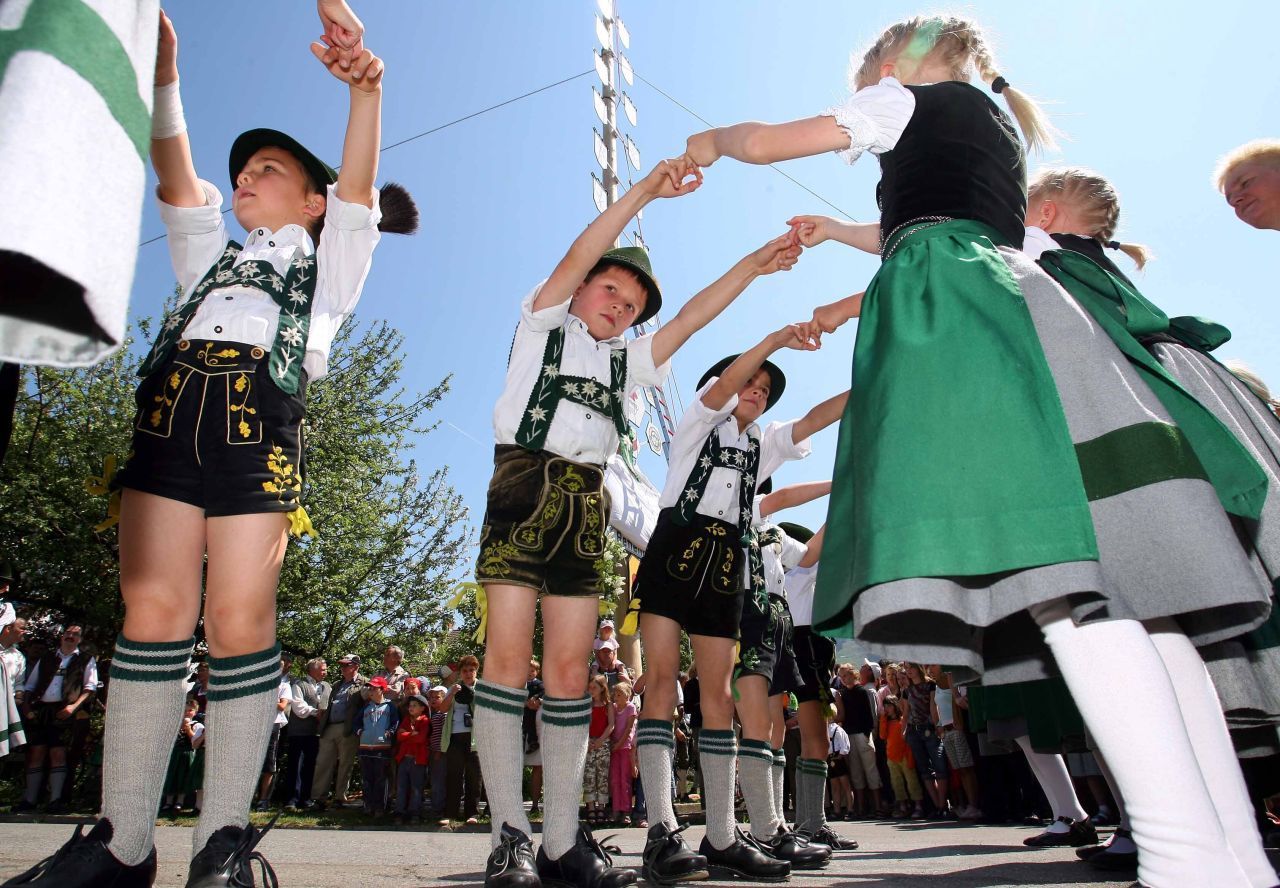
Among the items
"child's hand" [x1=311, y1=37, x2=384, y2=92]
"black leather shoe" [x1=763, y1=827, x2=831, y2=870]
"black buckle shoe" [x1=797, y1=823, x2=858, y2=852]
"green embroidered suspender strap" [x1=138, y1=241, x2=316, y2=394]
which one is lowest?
"black buckle shoe" [x1=797, y1=823, x2=858, y2=852]

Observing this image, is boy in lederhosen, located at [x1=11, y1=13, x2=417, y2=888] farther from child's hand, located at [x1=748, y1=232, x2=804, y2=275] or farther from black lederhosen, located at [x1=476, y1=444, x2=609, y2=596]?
child's hand, located at [x1=748, y1=232, x2=804, y2=275]

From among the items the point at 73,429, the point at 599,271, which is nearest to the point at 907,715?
the point at 599,271

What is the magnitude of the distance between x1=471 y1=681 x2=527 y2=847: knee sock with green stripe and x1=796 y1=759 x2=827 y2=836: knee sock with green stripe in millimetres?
3688

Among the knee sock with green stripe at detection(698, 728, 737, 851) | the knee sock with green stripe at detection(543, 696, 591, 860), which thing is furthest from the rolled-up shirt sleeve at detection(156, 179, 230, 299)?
the knee sock with green stripe at detection(698, 728, 737, 851)

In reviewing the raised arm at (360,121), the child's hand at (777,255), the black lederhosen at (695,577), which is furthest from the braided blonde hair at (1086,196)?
the raised arm at (360,121)

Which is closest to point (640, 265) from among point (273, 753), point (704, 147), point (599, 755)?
point (704, 147)

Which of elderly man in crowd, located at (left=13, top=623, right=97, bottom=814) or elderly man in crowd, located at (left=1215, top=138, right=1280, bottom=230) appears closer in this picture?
elderly man in crowd, located at (left=1215, top=138, right=1280, bottom=230)

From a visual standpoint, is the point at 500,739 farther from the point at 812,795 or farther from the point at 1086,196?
the point at 812,795

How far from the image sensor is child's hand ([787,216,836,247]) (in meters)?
3.31

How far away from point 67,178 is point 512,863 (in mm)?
2256

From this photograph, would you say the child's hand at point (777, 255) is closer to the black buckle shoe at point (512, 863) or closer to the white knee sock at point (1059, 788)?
the black buckle shoe at point (512, 863)

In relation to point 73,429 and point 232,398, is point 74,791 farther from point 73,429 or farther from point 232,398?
point 232,398

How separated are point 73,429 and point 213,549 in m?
17.2

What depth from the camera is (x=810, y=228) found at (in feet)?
11.1
